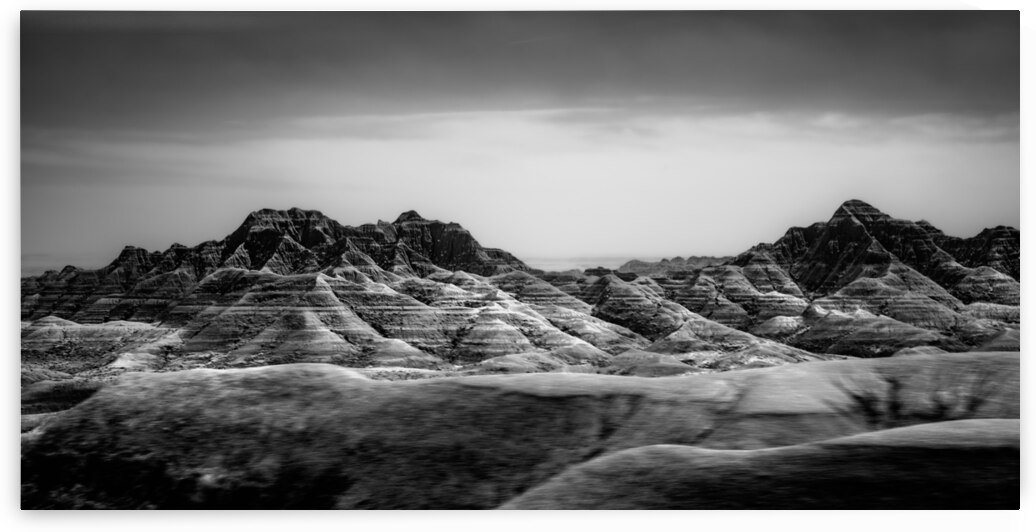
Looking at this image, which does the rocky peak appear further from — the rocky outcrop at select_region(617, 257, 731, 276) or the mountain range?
the rocky outcrop at select_region(617, 257, 731, 276)

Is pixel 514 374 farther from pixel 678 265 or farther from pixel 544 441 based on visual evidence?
pixel 678 265

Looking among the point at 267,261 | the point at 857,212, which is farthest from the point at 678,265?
the point at 267,261

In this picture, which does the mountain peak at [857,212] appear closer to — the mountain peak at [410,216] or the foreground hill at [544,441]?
the foreground hill at [544,441]

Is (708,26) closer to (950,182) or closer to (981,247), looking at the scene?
(950,182)

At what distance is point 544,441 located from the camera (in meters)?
5.06

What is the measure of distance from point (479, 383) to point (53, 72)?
3454 mm

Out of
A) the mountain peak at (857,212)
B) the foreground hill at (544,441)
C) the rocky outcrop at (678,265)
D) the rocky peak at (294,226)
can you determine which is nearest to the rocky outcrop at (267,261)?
the rocky peak at (294,226)

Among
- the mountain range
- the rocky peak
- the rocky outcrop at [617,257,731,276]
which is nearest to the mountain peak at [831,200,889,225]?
the mountain range

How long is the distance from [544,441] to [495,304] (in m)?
1.04

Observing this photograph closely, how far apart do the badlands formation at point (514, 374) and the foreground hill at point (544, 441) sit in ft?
0.04

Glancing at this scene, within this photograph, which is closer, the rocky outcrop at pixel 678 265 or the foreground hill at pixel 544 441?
the foreground hill at pixel 544 441

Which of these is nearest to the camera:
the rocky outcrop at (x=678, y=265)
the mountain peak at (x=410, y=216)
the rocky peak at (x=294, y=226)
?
the rocky peak at (x=294, y=226)

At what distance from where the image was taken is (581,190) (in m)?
5.64

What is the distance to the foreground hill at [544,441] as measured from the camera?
4.83 metres
